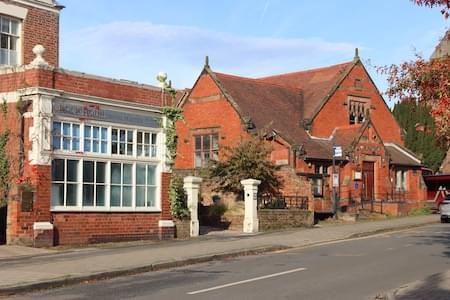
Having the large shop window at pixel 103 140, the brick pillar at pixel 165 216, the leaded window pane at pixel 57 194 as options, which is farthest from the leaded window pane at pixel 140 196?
the leaded window pane at pixel 57 194

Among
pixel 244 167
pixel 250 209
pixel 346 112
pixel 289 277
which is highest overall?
pixel 346 112

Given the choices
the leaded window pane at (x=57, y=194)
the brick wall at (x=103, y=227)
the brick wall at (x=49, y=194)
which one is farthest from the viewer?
the brick wall at (x=103, y=227)

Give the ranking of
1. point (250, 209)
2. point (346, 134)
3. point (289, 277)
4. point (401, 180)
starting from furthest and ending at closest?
point (401, 180)
point (346, 134)
point (250, 209)
point (289, 277)

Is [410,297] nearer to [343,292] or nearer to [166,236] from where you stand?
[343,292]

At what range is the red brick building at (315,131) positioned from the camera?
1547 inches

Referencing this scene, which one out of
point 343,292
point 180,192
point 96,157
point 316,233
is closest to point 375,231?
point 316,233

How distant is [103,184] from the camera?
22594mm

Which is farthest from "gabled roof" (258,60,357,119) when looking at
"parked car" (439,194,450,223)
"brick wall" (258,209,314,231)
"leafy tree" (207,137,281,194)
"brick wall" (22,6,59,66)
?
"brick wall" (22,6,59,66)

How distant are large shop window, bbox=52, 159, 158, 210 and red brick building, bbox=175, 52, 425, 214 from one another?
13613 mm

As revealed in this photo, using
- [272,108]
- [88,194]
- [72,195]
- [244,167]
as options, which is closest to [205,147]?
[272,108]

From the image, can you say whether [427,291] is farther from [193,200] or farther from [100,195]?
[193,200]

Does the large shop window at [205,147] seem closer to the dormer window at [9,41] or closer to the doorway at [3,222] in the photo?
the dormer window at [9,41]

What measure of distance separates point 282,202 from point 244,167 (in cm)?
247

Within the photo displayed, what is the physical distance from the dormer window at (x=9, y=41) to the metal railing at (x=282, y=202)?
1263cm
